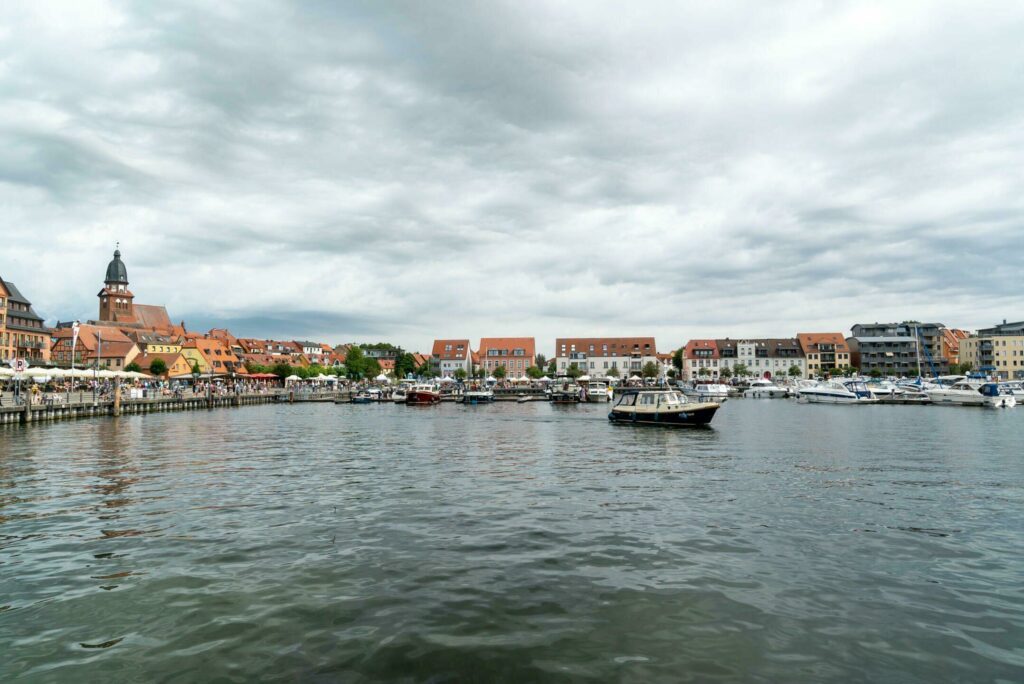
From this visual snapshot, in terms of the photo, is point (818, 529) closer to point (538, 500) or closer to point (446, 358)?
point (538, 500)

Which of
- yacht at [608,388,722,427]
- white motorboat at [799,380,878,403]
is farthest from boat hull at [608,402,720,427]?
white motorboat at [799,380,878,403]

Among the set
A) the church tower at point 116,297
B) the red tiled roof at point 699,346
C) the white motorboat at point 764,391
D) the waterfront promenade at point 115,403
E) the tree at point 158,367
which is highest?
the church tower at point 116,297

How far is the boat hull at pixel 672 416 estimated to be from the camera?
47156mm

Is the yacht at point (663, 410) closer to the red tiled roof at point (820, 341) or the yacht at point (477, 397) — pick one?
the yacht at point (477, 397)

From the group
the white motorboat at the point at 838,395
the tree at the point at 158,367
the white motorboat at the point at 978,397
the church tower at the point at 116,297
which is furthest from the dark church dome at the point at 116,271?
the white motorboat at the point at 978,397

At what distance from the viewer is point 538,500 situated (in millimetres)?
19000

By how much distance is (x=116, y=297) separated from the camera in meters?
160

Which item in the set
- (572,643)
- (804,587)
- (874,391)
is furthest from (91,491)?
(874,391)

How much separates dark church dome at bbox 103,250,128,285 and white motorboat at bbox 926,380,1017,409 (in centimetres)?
18688

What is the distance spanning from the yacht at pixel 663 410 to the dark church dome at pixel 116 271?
163 m

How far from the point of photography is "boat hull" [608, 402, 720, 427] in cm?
4716

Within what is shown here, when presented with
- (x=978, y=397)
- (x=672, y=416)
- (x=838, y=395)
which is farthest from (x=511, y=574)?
(x=978, y=397)

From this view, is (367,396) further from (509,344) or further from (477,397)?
(509,344)

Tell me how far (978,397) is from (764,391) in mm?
47079
